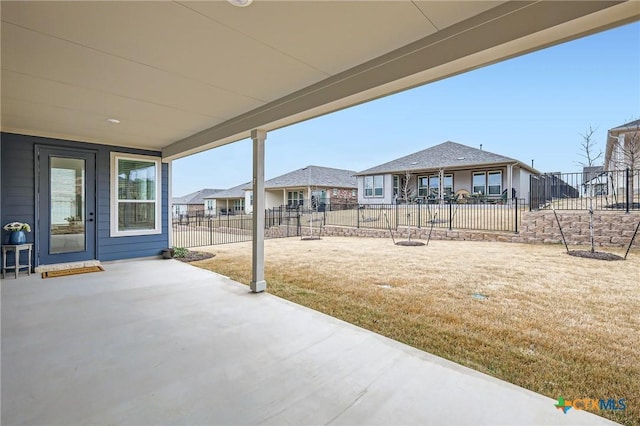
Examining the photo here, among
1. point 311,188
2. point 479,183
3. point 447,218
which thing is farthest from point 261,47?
point 311,188

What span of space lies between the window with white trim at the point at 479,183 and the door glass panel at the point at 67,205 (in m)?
16.4

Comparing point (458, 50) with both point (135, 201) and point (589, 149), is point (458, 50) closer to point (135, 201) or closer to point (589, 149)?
point (135, 201)

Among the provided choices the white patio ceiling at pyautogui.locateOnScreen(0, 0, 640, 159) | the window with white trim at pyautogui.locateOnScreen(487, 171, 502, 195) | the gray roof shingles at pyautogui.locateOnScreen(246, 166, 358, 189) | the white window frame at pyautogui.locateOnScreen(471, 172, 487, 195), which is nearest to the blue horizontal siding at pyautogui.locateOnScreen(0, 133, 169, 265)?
the white patio ceiling at pyautogui.locateOnScreen(0, 0, 640, 159)

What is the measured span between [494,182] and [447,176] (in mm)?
2371

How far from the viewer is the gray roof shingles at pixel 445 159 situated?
1499 centimetres

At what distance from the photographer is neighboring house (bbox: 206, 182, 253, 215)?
27.4 metres

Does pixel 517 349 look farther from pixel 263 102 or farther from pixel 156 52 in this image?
pixel 156 52

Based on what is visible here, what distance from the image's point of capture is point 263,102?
150 inches

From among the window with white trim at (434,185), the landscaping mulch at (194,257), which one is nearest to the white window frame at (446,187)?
the window with white trim at (434,185)

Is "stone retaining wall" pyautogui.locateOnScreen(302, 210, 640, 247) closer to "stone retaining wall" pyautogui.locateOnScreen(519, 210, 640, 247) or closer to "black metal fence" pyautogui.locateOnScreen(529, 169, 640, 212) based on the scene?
"stone retaining wall" pyautogui.locateOnScreen(519, 210, 640, 247)

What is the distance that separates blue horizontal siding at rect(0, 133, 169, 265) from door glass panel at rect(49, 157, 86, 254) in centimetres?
25

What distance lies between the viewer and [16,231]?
494 centimetres

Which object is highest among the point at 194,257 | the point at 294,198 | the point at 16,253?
the point at 294,198

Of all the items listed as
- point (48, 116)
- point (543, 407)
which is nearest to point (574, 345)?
point (543, 407)
